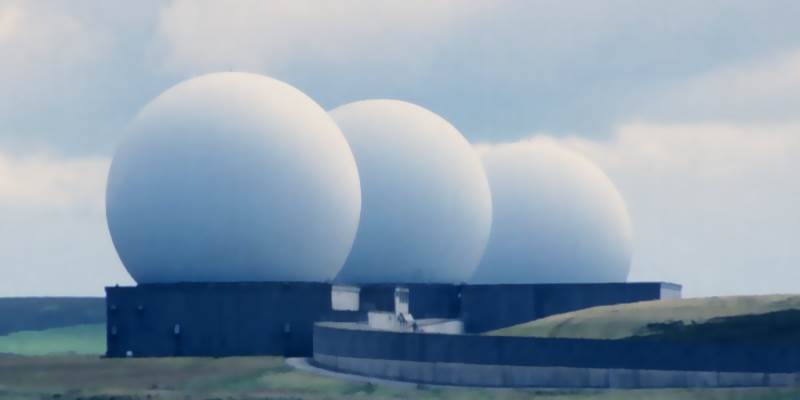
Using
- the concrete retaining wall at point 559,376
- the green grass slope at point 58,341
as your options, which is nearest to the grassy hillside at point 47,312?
the green grass slope at point 58,341

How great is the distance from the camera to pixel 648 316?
1623 inches

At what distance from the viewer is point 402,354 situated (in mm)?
38125

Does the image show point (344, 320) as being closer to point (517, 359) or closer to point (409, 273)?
point (409, 273)

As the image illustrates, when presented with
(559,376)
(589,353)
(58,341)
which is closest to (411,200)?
(559,376)

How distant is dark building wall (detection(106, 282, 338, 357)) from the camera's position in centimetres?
4794

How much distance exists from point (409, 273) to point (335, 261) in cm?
708

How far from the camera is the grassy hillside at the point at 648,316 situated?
39.7 meters

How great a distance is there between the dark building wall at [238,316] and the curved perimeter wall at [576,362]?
9.51 meters

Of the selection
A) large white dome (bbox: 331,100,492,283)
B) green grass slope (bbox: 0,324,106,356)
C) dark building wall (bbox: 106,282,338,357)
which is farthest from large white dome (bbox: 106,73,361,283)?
green grass slope (bbox: 0,324,106,356)

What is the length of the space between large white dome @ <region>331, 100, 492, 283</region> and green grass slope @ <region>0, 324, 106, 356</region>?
54.6 feet

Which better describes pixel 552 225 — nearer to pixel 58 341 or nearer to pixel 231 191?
pixel 231 191

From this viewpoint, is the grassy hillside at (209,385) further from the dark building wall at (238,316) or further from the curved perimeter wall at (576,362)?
the dark building wall at (238,316)

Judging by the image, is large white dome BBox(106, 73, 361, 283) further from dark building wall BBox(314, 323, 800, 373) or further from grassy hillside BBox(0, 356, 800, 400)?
dark building wall BBox(314, 323, 800, 373)

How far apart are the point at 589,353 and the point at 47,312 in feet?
166
